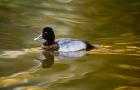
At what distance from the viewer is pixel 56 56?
1482 centimetres

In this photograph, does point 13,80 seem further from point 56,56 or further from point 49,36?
point 49,36

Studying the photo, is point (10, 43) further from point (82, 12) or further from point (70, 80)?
point (82, 12)

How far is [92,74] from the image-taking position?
12.7 metres

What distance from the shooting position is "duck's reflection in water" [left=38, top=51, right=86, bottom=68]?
14.1m

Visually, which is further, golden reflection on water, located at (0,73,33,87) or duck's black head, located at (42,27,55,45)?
duck's black head, located at (42,27,55,45)

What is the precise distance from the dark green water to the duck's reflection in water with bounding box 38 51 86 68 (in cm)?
6

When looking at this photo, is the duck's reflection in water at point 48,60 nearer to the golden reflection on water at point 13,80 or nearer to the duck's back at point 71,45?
the duck's back at point 71,45

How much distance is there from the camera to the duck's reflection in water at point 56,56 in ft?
46.2

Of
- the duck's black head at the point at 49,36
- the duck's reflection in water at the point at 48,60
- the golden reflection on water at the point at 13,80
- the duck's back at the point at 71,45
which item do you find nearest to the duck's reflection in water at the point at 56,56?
the duck's reflection in water at the point at 48,60

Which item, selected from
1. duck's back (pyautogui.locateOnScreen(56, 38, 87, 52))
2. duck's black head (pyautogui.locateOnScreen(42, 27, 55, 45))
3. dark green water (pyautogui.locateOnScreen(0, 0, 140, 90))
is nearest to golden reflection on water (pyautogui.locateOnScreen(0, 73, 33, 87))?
dark green water (pyautogui.locateOnScreen(0, 0, 140, 90))

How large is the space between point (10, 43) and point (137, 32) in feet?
17.7

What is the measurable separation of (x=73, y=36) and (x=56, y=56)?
131 inches

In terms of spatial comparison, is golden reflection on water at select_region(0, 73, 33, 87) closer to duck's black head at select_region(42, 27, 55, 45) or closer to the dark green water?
the dark green water

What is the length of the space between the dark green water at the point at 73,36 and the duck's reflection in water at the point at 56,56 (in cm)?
6
